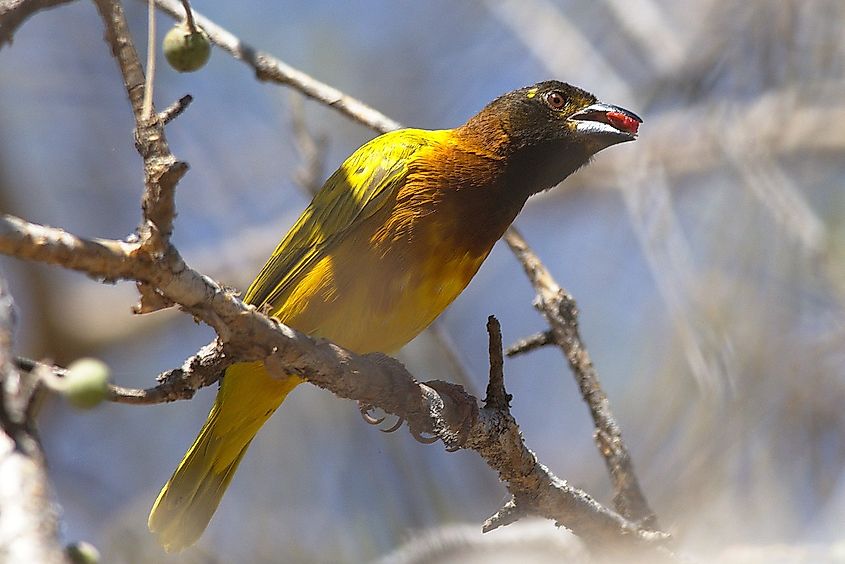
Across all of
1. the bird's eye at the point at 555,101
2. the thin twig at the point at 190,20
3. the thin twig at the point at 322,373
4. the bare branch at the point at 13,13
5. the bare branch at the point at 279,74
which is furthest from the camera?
the bird's eye at the point at 555,101

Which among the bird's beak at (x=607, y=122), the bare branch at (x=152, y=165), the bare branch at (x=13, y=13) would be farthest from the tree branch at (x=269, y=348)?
the bird's beak at (x=607, y=122)

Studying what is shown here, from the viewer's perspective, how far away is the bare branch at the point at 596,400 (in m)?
3.76

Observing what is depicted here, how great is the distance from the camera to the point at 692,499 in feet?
14.4

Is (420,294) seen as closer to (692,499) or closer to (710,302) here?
(692,499)

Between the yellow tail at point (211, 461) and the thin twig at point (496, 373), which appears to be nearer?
the thin twig at point (496, 373)

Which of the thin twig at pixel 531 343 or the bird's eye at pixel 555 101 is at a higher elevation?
the bird's eye at pixel 555 101

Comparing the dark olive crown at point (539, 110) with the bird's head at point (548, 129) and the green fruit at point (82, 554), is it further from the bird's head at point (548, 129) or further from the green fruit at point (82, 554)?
the green fruit at point (82, 554)

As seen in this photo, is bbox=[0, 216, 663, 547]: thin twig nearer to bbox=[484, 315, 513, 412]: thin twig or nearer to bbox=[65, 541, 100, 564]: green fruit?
bbox=[484, 315, 513, 412]: thin twig

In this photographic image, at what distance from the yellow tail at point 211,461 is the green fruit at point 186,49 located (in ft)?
4.64

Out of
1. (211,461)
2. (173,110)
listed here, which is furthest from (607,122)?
(173,110)

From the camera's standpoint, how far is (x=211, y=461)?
3926 mm

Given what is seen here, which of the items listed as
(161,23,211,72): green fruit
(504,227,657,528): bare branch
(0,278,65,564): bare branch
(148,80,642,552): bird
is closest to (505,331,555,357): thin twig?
(504,227,657,528): bare branch

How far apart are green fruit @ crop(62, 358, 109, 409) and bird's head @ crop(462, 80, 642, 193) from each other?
112 inches

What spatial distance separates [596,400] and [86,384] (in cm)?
253
